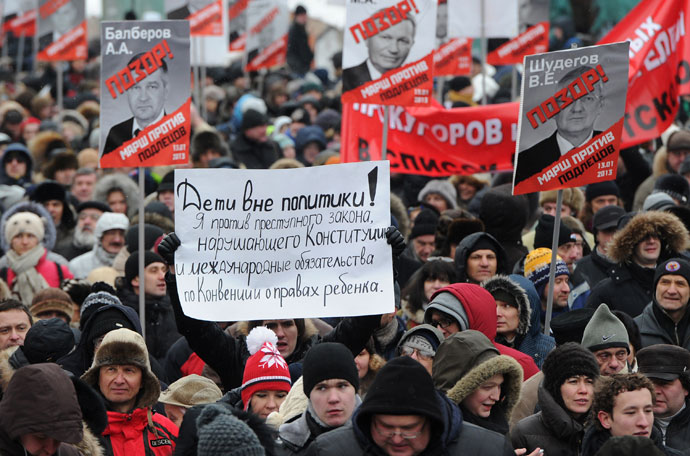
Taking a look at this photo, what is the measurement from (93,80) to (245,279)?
1833 centimetres

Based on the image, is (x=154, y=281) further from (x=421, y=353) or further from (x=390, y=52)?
(x=390, y=52)

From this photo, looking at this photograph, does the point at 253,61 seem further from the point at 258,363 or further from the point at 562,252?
the point at 258,363

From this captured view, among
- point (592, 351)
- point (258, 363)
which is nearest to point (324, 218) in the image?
point (258, 363)

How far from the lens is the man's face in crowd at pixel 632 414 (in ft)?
17.9

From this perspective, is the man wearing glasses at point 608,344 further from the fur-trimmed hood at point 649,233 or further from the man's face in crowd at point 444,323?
the fur-trimmed hood at point 649,233

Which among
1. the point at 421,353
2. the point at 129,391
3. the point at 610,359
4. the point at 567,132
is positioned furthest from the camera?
the point at 567,132

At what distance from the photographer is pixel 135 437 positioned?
588cm

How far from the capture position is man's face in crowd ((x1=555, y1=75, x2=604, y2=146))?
817 centimetres

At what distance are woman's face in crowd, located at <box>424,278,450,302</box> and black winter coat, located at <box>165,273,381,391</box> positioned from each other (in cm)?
161

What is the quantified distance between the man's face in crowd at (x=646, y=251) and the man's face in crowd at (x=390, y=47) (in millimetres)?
2652

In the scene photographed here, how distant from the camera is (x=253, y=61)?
21172 millimetres

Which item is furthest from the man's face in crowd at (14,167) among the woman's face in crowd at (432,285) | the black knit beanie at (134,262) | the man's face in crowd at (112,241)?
the woman's face in crowd at (432,285)

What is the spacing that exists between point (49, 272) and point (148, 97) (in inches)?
71.2

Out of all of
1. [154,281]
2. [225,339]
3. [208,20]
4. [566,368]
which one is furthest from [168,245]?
[208,20]
